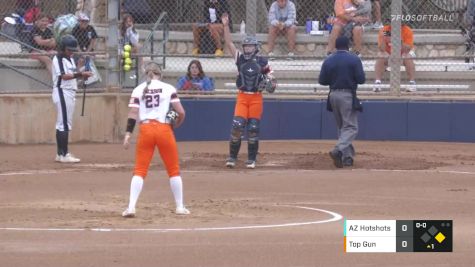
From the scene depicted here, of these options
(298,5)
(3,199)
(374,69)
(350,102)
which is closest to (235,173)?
(350,102)

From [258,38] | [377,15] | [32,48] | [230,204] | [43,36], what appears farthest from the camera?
[377,15]

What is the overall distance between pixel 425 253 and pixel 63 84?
8.01 metres

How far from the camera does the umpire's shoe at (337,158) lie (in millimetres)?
15891

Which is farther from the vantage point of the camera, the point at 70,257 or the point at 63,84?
the point at 63,84

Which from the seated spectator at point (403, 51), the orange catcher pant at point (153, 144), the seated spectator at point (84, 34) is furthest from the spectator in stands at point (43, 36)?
the orange catcher pant at point (153, 144)

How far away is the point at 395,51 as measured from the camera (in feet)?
62.3

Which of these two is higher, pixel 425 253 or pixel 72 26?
pixel 72 26

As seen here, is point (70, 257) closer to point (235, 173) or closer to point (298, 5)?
point (235, 173)

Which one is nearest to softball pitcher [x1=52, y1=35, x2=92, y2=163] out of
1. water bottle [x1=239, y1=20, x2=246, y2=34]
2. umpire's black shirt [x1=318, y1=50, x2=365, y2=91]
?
umpire's black shirt [x1=318, y1=50, x2=365, y2=91]

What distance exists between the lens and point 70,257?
30.9ft

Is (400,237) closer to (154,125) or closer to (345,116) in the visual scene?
(154,125)

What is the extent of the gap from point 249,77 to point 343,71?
1.38 m

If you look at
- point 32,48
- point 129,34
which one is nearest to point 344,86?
point 129,34

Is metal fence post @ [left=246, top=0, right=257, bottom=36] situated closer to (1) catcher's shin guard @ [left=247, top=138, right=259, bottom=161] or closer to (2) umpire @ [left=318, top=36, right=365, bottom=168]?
(2) umpire @ [left=318, top=36, right=365, bottom=168]
